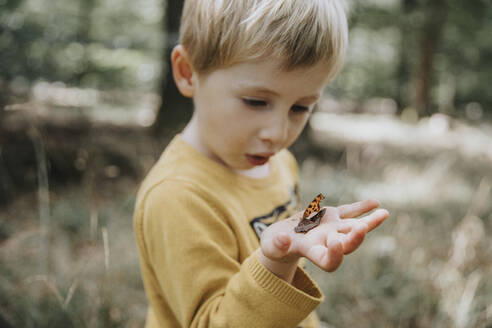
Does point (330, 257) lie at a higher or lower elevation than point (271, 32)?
lower

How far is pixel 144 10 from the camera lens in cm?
1228

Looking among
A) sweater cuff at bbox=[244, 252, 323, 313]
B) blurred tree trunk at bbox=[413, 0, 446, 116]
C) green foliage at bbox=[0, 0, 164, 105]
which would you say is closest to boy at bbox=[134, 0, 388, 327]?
sweater cuff at bbox=[244, 252, 323, 313]

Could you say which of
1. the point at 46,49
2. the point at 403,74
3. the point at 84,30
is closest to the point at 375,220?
the point at 46,49

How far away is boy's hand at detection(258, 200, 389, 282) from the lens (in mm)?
684

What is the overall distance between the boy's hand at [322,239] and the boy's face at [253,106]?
279 mm

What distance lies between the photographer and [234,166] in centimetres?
118

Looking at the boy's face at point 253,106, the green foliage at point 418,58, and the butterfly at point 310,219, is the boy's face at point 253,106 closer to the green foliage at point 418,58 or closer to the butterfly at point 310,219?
the butterfly at point 310,219

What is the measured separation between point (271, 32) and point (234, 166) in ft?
1.36

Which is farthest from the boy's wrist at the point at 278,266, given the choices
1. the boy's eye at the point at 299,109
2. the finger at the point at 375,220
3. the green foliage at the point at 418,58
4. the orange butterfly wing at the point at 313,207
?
the green foliage at the point at 418,58

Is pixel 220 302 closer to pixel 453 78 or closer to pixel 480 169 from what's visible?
pixel 480 169

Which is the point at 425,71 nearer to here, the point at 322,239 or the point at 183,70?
the point at 183,70

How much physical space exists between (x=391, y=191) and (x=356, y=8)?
7.07 feet

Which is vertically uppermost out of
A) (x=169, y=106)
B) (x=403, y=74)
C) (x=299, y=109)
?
(x=299, y=109)

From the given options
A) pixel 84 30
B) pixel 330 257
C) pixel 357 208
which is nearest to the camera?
pixel 330 257
